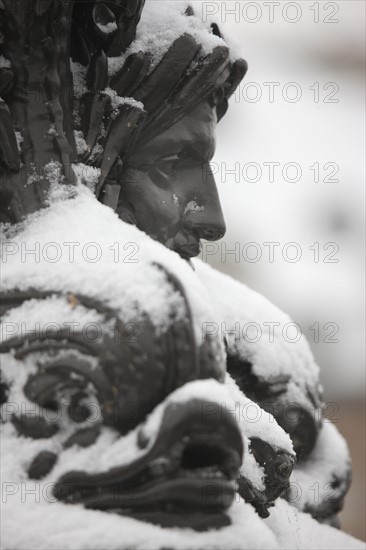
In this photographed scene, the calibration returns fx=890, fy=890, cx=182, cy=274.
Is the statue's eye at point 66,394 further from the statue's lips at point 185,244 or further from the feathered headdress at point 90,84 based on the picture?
the statue's lips at point 185,244

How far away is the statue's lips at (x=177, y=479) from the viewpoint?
2.83 ft

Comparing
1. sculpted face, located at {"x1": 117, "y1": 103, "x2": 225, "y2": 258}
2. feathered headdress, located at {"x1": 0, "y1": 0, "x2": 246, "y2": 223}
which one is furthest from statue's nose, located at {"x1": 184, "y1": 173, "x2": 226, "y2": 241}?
feathered headdress, located at {"x1": 0, "y1": 0, "x2": 246, "y2": 223}

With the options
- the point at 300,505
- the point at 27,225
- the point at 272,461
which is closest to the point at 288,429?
the point at 300,505

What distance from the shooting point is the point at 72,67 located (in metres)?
1.18

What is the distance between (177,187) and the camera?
1258 millimetres

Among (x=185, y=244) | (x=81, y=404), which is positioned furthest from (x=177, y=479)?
(x=185, y=244)

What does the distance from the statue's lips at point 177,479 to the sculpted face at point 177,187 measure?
41 centimetres

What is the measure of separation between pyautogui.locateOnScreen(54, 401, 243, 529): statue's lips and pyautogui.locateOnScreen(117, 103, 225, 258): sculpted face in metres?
0.41

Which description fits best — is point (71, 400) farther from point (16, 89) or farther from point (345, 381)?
point (345, 381)

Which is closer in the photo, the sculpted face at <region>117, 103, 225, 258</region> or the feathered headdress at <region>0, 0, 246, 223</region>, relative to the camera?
the feathered headdress at <region>0, 0, 246, 223</region>

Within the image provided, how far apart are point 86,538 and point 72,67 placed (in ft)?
2.02

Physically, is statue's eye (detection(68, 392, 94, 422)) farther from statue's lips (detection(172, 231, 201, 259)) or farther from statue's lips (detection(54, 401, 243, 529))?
statue's lips (detection(172, 231, 201, 259))

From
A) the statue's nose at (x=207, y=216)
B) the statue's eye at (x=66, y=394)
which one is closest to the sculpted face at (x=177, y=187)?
the statue's nose at (x=207, y=216)

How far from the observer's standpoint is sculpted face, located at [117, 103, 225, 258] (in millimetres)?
1222
